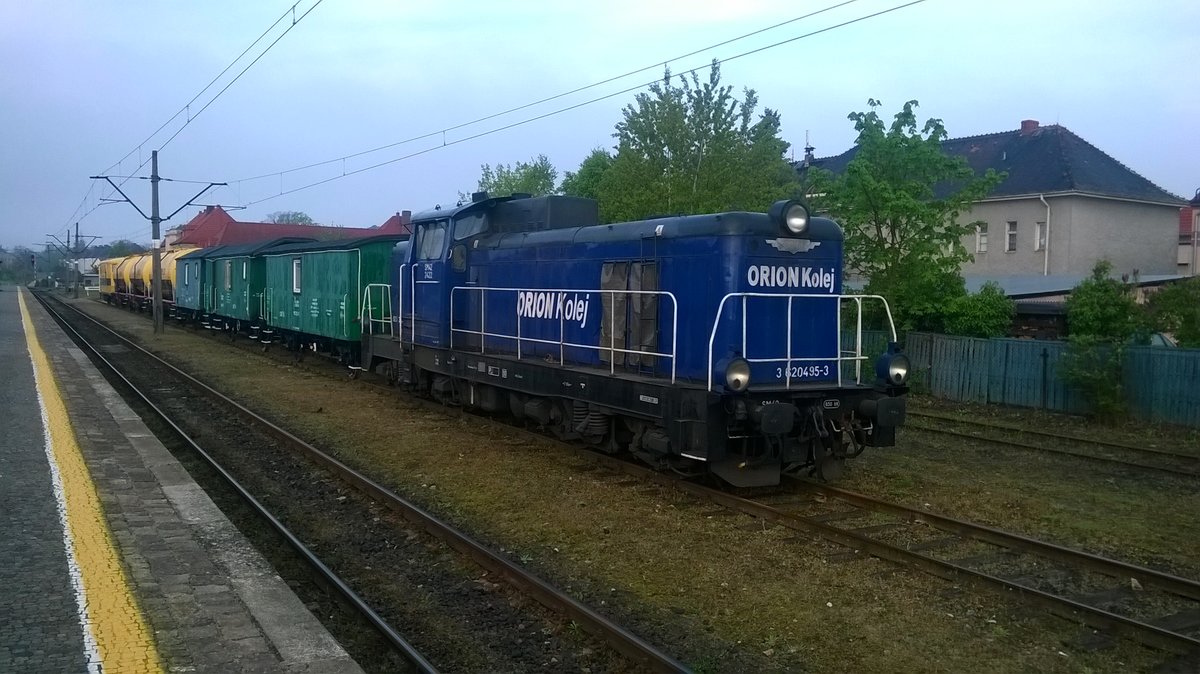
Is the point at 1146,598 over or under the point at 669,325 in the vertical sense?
under

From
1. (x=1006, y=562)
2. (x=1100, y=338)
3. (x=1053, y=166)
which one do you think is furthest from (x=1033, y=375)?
(x=1053, y=166)

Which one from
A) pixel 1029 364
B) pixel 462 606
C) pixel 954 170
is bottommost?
pixel 462 606

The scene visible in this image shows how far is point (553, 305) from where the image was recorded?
11.8 meters

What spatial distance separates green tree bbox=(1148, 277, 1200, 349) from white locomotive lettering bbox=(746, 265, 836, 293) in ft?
30.1

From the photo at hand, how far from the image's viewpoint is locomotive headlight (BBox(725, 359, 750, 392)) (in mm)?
8398

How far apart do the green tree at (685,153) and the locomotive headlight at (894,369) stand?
14000mm

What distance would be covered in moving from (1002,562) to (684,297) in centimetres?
408

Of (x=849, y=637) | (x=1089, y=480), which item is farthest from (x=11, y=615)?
(x=1089, y=480)

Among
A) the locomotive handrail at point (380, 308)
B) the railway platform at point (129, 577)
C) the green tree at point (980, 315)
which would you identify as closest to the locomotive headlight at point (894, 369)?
the railway platform at point (129, 577)

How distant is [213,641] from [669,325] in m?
5.75

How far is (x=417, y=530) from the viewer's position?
829 cm

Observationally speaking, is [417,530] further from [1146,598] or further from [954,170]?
[954,170]

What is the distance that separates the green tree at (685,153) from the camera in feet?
76.1

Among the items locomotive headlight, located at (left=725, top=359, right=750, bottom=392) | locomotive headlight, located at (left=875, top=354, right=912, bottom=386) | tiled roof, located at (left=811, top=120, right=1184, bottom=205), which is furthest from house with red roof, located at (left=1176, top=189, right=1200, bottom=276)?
locomotive headlight, located at (left=725, top=359, right=750, bottom=392)
